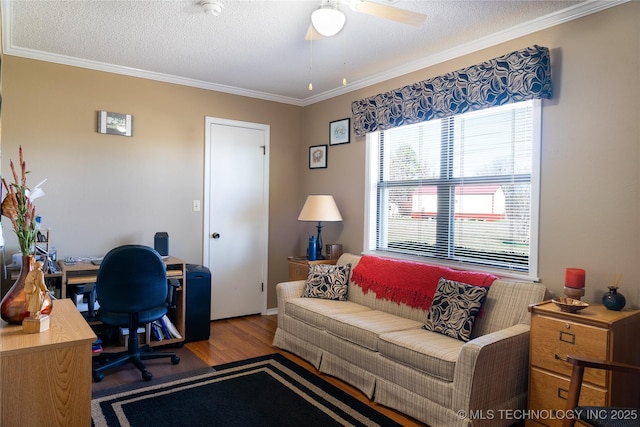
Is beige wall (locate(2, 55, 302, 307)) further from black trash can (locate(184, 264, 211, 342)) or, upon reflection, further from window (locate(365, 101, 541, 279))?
window (locate(365, 101, 541, 279))

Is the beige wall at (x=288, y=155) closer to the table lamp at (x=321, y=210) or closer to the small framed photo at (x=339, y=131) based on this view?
the small framed photo at (x=339, y=131)

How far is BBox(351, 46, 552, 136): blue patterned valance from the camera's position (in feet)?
8.71

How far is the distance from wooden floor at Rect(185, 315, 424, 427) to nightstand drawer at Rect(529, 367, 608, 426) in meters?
0.74

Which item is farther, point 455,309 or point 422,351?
point 455,309

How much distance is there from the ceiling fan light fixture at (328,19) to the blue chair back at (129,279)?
73.1 inches

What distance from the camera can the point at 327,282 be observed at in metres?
3.69

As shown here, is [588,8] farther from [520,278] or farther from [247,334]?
[247,334]

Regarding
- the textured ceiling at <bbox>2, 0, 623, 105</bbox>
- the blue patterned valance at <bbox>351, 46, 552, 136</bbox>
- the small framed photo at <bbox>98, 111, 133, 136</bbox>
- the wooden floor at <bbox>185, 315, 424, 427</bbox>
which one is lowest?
the wooden floor at <bbox>185, 315, 424, 427</bbox>

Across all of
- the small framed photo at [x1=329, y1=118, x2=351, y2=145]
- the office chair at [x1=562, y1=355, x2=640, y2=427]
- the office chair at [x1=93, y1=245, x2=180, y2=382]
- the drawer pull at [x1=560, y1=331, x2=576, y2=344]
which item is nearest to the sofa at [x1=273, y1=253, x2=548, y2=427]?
the drawer pull at [x1=560, y1=331, x2=576, y2=344]

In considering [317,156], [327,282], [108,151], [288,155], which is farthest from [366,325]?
[108,151]

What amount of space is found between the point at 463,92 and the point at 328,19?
140 cm

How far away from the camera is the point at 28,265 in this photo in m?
1.62

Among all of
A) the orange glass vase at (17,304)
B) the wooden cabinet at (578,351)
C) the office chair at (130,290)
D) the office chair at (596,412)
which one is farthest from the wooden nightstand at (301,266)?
the orange glass vase at (17,304)

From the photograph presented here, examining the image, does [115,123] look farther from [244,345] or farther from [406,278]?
[406,278]
